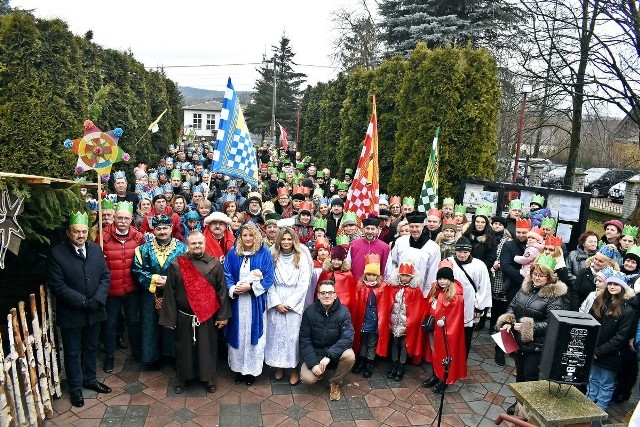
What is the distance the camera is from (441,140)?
1055cm

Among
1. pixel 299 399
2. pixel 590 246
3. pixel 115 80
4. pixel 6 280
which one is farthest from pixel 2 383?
pixel 115 80

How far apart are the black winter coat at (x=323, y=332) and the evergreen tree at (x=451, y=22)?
1677cm

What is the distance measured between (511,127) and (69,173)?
19.8 metres

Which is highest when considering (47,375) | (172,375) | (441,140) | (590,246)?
(441,140)

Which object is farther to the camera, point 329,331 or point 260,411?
point 329,331

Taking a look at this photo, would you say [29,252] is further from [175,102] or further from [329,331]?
[175,102]

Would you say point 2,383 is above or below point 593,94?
below

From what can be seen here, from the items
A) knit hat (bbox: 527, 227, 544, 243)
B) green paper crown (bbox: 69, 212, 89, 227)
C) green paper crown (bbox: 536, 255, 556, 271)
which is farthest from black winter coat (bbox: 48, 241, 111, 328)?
knit hat (bbox: 527, 227, 544, 243)

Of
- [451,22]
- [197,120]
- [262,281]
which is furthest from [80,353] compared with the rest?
[197,120]

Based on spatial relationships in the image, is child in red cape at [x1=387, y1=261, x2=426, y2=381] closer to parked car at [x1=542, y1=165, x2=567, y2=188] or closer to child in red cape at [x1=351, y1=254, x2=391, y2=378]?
child in red cape at [x1=351, y1=254, x2=391, y2=378]

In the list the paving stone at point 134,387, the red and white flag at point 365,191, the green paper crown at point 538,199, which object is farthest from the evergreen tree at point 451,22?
the paving stone at point 134,387

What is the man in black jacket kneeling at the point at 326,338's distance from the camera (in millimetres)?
5297

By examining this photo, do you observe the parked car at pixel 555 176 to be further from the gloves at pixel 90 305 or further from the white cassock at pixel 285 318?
the gloves at pixel 90 305

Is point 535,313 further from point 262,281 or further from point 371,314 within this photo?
point 262,281
